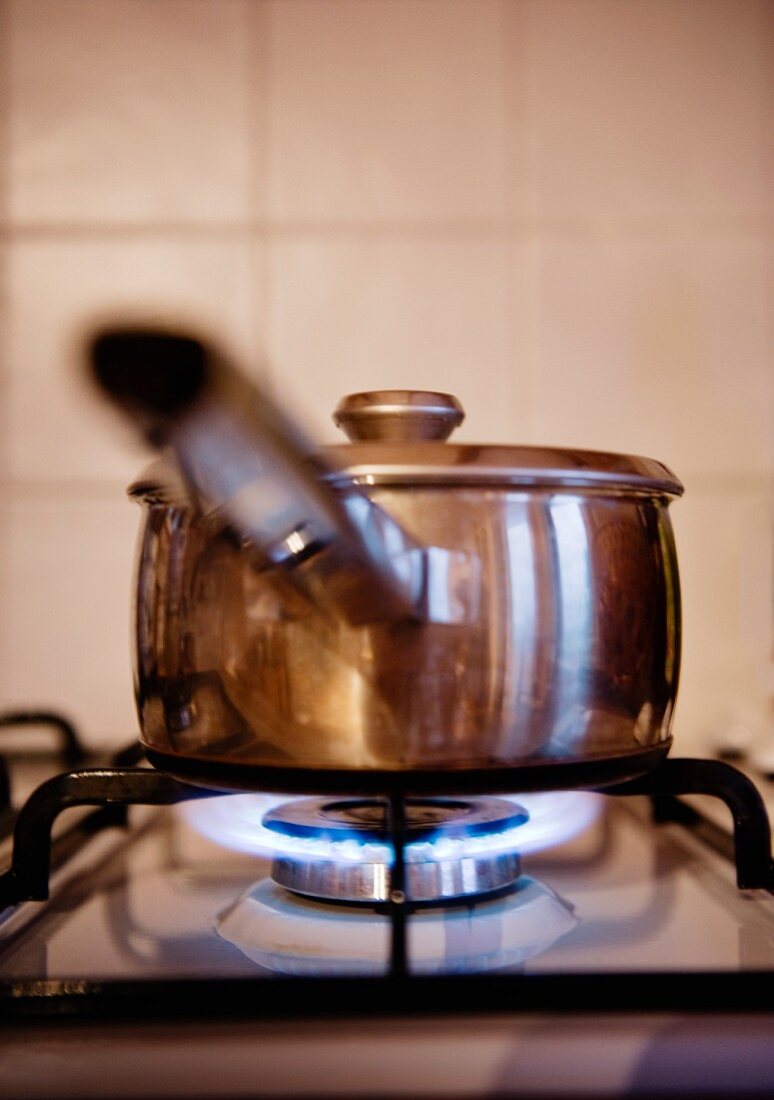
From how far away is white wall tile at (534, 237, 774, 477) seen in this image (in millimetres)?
779

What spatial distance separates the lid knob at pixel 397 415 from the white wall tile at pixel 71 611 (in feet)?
1.39

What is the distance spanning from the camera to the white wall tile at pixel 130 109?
79cm

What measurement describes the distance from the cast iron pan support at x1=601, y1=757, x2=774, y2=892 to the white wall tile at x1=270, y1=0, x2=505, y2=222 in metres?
0.49

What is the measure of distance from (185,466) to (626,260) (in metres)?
0.53

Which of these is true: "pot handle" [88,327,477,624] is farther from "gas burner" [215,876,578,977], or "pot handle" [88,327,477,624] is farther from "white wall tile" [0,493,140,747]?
"white wall tile" [0,493,140,747]

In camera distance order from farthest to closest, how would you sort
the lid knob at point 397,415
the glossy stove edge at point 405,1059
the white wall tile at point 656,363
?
the white wall tile at point 656,363 < the lid knob at point 397,415 < the glossy stove edge at point 405,1059

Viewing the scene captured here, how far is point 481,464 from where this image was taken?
351 mm

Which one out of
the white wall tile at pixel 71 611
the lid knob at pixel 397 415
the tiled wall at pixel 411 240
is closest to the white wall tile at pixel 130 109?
the tiled wall at pixel 411 240

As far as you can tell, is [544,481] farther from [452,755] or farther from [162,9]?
[162,9]

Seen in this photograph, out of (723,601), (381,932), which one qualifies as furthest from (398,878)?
(723,601)

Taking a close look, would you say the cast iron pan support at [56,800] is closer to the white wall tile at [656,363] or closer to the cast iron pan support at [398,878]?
the cast iron pan support at [398,878]

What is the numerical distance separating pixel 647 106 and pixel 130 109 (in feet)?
1.40

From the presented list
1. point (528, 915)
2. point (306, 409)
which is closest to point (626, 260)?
point (306, 409)

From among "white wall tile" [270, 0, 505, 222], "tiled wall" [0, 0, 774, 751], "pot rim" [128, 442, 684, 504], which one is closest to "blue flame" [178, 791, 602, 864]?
"pot rim" [128, 442, 684, 504]
